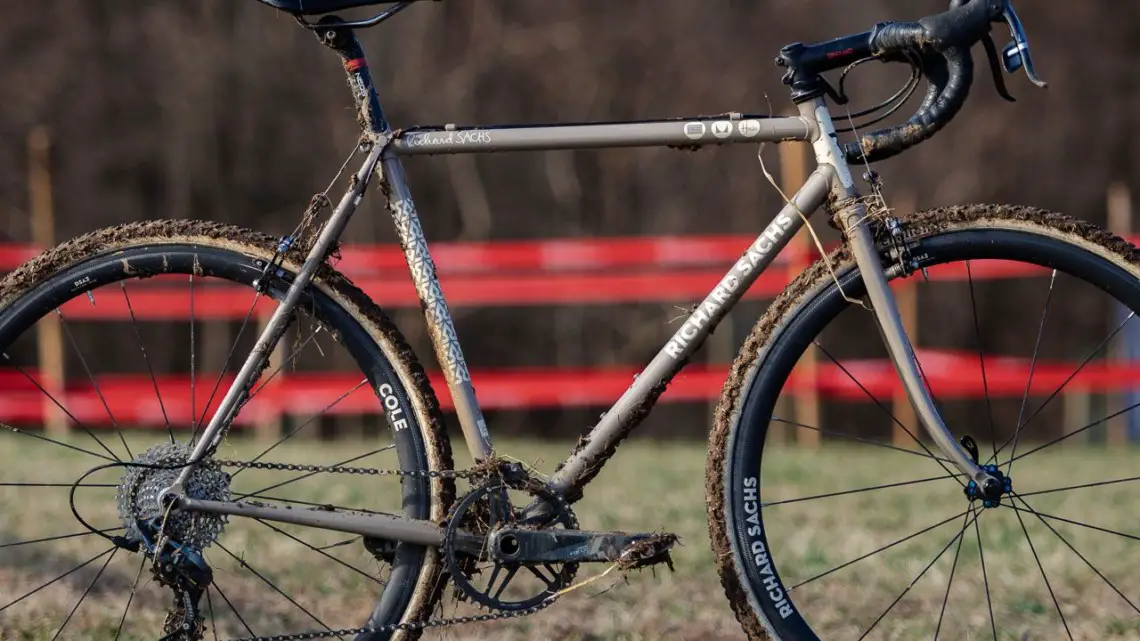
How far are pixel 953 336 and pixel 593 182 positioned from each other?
5.46m

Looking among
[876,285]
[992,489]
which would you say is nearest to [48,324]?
[876,285]

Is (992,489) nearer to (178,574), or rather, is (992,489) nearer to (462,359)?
(462,359)

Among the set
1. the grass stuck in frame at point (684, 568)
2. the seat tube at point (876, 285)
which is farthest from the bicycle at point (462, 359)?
the grass stuck in frame at point (684, 568)

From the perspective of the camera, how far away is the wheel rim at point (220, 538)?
3180 millimetres

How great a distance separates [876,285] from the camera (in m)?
3.11

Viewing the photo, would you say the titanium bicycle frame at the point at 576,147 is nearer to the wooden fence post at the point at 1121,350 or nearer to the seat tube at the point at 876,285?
the seat tube at the point at 876,285

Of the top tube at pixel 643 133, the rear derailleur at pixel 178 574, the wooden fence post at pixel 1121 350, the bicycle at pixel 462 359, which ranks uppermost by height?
the wooden fence post at pixel 1121 350

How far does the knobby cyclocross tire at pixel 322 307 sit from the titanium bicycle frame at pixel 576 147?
6cm

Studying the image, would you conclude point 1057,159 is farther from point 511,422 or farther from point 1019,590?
point 1019,590

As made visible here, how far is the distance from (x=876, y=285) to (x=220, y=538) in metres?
3.03

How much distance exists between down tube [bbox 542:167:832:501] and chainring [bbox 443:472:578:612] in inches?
2.3

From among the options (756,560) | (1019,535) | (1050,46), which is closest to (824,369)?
(1019,535)

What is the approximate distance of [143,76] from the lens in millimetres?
20734

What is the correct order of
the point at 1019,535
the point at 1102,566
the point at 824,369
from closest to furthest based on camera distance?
the point at 1102,566
the point at 1019,535
the point at 824,369
